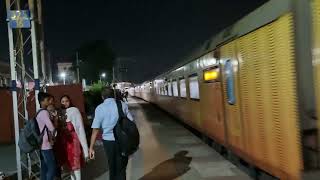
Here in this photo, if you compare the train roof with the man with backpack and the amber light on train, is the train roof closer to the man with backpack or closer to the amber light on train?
the amber light on train

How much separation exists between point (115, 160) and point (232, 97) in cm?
297

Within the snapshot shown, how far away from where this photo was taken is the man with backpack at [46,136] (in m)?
8.76

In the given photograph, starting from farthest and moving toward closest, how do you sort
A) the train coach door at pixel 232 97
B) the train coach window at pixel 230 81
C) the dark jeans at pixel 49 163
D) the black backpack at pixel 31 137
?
the train coach window at pixel 230 81 < the train coach door at pixel 232 97 < the dark jeans at pixel 49 163 < the black backpack at pixel 31 137

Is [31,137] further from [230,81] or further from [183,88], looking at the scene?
[183,88]

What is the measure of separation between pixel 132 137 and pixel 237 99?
8.30 feet

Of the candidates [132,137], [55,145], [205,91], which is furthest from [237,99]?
[205,91]

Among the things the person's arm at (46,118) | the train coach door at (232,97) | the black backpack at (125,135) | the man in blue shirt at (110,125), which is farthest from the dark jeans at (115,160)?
the train coach door at (232,97)

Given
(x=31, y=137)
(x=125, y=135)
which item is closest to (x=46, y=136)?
(x=31, y=137)

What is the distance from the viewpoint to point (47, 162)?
9.02 meters

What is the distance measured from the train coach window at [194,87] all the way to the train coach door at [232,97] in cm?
464

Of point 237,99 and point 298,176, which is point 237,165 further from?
point 298,176

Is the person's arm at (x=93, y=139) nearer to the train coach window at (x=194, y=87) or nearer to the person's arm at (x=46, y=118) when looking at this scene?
the person's arm at (x=46, y=118)

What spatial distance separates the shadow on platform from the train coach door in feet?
4.08

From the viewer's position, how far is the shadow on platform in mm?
11273
